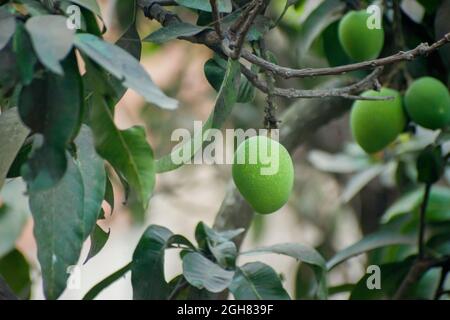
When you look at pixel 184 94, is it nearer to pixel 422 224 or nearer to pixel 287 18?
pixel 287 18

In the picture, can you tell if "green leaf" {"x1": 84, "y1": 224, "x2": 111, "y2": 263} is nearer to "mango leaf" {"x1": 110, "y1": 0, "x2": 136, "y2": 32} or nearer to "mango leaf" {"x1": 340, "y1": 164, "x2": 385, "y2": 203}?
"mango leaf" {"x1": 340, "y1": 164, "x2": 385, "y2": 203}

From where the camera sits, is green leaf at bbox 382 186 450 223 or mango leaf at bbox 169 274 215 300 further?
green leaf at bbox 382 186 450 223

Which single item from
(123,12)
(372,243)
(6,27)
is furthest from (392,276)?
(123,12)

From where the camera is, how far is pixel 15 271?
1150mm

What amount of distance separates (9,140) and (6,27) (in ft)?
0.48

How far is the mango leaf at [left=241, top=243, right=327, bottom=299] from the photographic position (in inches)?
33.5

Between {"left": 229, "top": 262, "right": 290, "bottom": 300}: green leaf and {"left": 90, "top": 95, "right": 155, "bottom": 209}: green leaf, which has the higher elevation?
{"left": 90, "top": 95, "right": 155, "bottom": 209}: green leaf

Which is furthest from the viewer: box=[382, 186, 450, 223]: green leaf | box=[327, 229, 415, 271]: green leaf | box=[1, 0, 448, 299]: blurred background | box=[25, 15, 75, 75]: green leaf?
box=[1, 0, 448, 299]: blurred background

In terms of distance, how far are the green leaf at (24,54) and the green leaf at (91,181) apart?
5.6 inches

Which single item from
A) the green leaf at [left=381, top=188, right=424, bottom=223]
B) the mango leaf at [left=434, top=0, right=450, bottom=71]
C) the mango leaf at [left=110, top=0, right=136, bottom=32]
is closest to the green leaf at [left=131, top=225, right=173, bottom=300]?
the mango leaf at [left=434, top=0, right=450, bottom=71]

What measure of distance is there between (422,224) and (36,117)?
23.4 inches

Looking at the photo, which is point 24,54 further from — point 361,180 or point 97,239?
point 361,180

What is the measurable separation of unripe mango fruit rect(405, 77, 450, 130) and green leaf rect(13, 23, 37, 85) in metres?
0.55

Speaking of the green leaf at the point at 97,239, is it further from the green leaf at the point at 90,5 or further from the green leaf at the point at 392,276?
the green leaf at the point at 392,276
